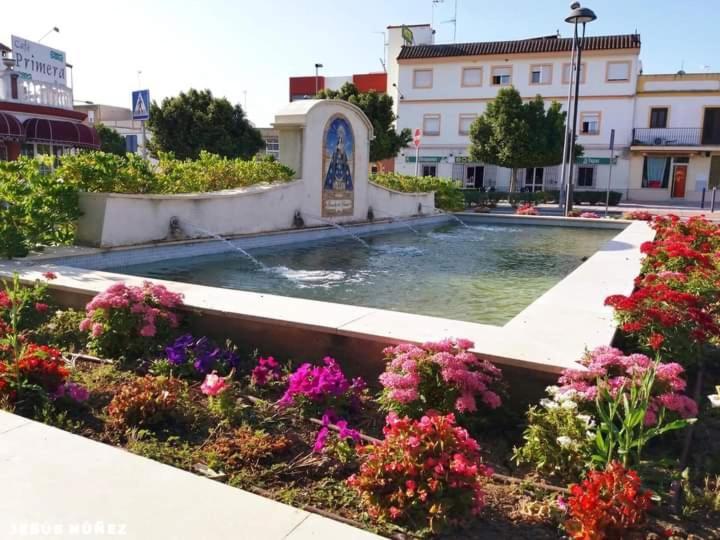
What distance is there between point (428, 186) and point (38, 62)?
2519 centimetres

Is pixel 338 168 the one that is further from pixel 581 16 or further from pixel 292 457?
pixel 292 457

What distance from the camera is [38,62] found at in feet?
112

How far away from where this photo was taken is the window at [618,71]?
39.6 m

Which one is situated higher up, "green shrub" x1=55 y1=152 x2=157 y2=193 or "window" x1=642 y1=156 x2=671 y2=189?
"window" x1=642 y1=156 x2=671 y2=189

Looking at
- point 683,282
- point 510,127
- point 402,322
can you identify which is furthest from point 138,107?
point 510,127

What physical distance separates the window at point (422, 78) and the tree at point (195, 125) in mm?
15938

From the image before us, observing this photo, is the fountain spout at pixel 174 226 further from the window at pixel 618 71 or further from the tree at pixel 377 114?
the window at pixel 618 71

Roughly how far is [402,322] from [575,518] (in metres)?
2.34

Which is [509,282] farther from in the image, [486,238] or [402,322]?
[486,238]

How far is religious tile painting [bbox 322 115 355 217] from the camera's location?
1508 centimetres

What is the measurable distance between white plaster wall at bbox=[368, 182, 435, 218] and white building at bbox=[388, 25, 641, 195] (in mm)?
22715

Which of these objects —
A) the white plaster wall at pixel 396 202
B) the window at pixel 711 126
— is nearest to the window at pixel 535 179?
the window at pixel 711 126

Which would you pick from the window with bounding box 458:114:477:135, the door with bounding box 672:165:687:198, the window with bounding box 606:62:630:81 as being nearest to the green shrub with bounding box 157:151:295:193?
the window with bounding box 458:114:477:135

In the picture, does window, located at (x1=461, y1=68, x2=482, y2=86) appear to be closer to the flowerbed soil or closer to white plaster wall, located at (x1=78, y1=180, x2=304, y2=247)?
white plaster wall, located at (x1=78, y1=180, x2=304, y2=247)
